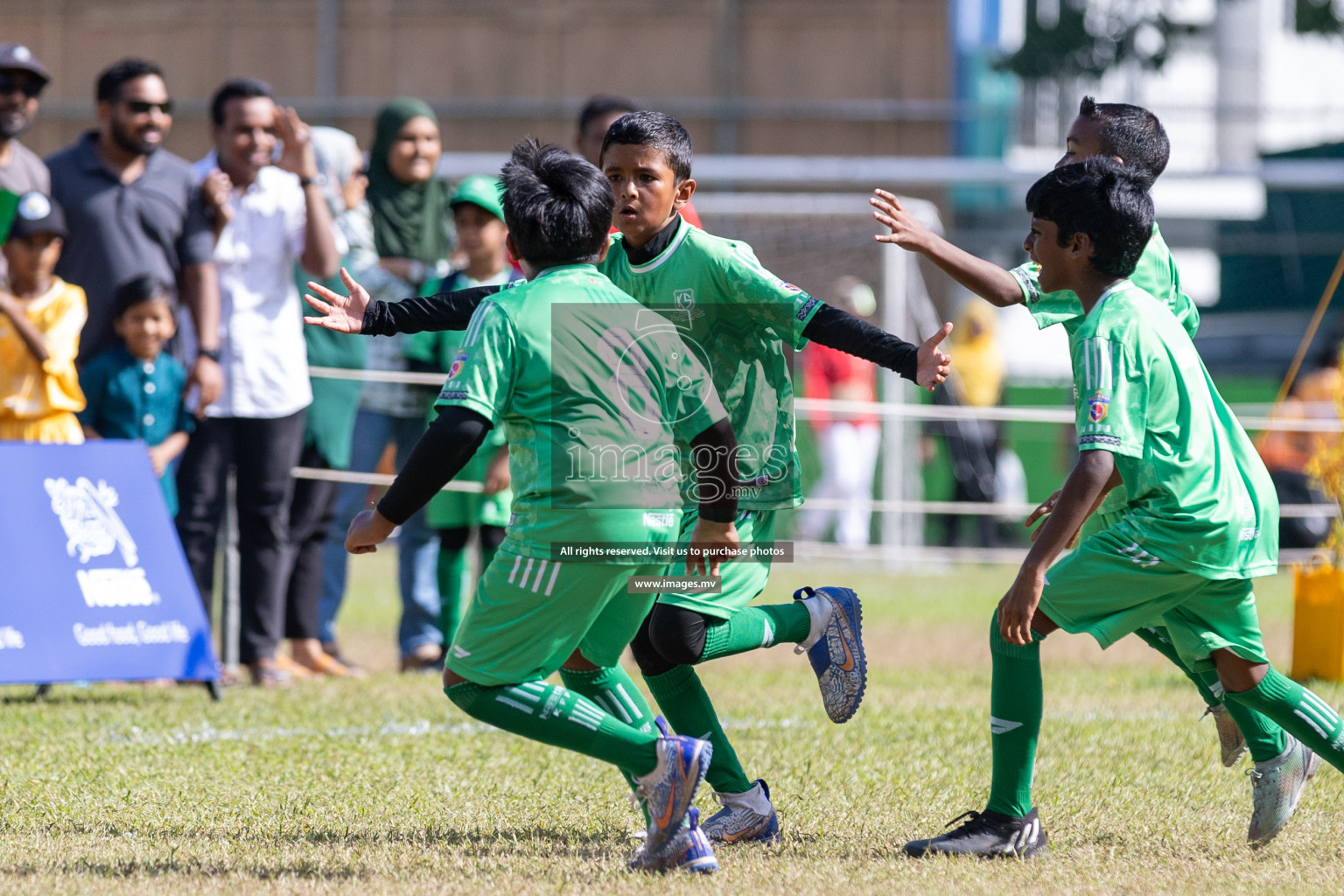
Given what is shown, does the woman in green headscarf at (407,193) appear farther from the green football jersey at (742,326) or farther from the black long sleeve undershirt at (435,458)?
the black long sleeve undershirt at (435,458)

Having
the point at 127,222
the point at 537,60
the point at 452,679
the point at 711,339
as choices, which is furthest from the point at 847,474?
the point at 537,60

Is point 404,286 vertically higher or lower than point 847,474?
higher

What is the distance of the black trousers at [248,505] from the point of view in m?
6.95

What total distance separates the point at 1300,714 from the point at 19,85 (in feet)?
18.3

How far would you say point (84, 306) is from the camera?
6859 mm

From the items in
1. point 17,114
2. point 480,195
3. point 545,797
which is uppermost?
point 17,114

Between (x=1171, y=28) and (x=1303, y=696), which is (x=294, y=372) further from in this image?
(x=1171, y=28)

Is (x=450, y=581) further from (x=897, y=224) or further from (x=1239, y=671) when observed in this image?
(x=1239, y=671)

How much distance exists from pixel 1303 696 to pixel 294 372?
445 centimetres

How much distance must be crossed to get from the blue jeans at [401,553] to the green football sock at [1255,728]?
13.4 ft

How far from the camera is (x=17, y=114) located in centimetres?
696

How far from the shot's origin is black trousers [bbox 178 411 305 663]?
22.8ft

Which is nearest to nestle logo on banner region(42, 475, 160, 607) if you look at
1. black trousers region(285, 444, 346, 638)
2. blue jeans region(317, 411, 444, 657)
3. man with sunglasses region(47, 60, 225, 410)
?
man with sunglasses region(47, 60, 225, 410)

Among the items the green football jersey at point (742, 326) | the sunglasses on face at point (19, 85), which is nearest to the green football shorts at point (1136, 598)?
the green football jersey at point (742, 326)
